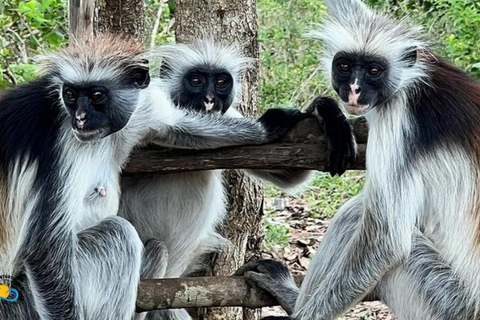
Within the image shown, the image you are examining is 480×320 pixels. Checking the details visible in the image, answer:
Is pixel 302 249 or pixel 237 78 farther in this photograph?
pixel 302 249

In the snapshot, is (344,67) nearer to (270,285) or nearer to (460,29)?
(270,285)

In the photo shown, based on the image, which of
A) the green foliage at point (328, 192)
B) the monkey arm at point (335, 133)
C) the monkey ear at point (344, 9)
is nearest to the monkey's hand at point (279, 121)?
the monkey arm at point (335, 133)

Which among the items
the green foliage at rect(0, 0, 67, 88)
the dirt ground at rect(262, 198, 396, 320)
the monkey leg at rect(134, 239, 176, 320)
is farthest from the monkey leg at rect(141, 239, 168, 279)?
the green foliage at rect(0, 0, 67, 88)

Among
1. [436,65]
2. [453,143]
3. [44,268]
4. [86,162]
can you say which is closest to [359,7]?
[436,65]

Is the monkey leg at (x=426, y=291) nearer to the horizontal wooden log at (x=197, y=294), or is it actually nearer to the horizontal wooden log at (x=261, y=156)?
the horizontal wooden log at (x=197, y=294)

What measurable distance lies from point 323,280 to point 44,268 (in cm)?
157

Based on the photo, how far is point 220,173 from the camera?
6.22 metres

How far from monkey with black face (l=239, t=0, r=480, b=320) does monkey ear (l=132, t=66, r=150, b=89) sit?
3.57 ft

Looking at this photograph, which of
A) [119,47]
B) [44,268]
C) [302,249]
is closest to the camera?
[44,268]

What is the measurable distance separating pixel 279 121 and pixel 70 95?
1264 mm

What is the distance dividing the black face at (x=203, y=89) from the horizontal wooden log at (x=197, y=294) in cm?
128

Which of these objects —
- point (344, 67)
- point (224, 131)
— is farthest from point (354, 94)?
point (224, 131)

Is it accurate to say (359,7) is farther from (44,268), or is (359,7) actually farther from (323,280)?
(44,268)

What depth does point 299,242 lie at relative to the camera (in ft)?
28.8
